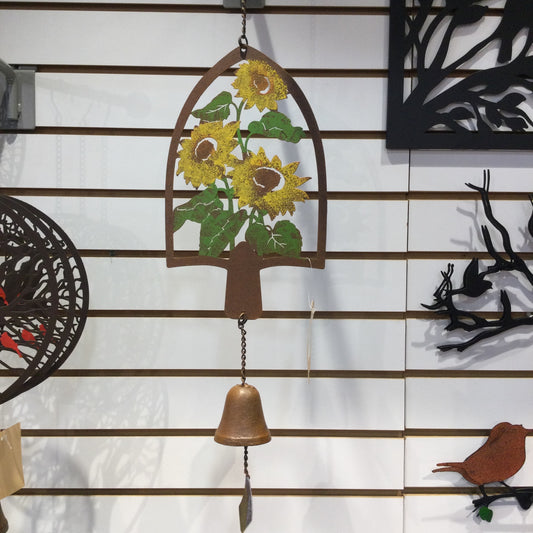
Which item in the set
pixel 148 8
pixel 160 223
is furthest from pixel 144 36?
pixel 160 223

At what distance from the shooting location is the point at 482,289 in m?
1.64

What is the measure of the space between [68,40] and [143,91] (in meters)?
0.24

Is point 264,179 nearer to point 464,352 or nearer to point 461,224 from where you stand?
point 461,224

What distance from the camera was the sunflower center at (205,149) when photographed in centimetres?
141

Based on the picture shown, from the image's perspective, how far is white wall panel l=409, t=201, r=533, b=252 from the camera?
1683 mm

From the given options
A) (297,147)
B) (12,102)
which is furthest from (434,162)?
(12,102)

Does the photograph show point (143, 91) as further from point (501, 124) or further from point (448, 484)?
point (448, 484)

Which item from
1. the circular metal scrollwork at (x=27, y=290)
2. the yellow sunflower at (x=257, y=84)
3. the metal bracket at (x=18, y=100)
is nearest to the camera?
the circular metal scrollwork at (x=27, y=290)

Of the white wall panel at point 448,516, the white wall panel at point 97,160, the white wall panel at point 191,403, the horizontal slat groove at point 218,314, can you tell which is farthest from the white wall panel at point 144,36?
the white wall panel at point 448,516

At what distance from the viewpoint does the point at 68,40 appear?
165 centimetres

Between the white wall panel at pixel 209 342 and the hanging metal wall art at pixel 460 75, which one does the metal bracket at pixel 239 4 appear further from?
the white wall panel at pixel 209 342

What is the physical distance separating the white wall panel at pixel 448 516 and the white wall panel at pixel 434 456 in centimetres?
4

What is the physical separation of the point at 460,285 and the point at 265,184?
0.64 m

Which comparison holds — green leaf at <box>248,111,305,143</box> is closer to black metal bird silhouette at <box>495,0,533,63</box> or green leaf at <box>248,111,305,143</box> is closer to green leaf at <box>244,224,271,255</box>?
green leaf at <box>244,224,271,255</box>
